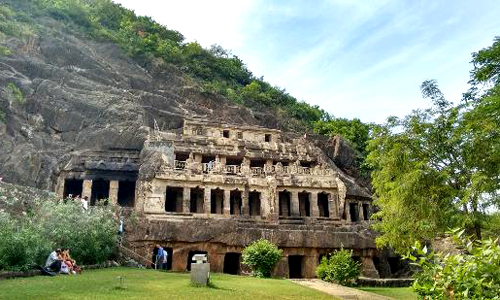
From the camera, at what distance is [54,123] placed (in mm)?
34938

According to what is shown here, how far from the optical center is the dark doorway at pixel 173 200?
101 feet

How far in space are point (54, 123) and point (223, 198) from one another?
1525cm

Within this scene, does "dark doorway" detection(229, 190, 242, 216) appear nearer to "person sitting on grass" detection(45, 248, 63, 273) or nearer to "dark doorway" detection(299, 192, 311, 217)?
"dark doorway" detection(299, 192, 311, 217)

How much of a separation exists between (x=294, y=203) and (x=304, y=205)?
2.19 m

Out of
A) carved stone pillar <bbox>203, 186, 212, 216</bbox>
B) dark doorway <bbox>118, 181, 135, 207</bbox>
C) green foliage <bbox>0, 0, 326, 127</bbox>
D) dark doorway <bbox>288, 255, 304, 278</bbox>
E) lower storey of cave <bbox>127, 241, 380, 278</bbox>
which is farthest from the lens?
green foliage <bbox>0, 0, 326, 127</bbox>

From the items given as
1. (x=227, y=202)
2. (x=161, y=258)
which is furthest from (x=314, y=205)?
(x=161, y=258)

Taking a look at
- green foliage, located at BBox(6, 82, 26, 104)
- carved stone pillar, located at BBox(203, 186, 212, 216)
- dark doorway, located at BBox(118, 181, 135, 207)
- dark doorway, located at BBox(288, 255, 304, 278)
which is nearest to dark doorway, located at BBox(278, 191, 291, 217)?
carved stone pillar, located at BBox(203, 186, 212, 216)

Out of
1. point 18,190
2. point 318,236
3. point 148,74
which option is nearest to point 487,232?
point 318,236

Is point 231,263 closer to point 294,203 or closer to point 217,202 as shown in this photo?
point 217,202

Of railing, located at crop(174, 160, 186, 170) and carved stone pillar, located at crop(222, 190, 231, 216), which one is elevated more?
railing, located at crop(174, 160, 186, 170)

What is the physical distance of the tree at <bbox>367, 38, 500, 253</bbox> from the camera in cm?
1400

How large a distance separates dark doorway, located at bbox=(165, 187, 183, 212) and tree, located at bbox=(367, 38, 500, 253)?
50.0 ft

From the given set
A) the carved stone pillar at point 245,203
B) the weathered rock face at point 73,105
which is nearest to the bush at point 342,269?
the carved stone pillar at point 245,203

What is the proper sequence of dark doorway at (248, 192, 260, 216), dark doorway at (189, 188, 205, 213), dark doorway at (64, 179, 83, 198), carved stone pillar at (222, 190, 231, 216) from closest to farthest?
carved stone pillar at (222, 190, 231, 216) < dark doorway at (189, 188, 205, 213) < dark doorway at (64, 179, 83, 198) < dark doorway at (248, 192, 260, 216)
